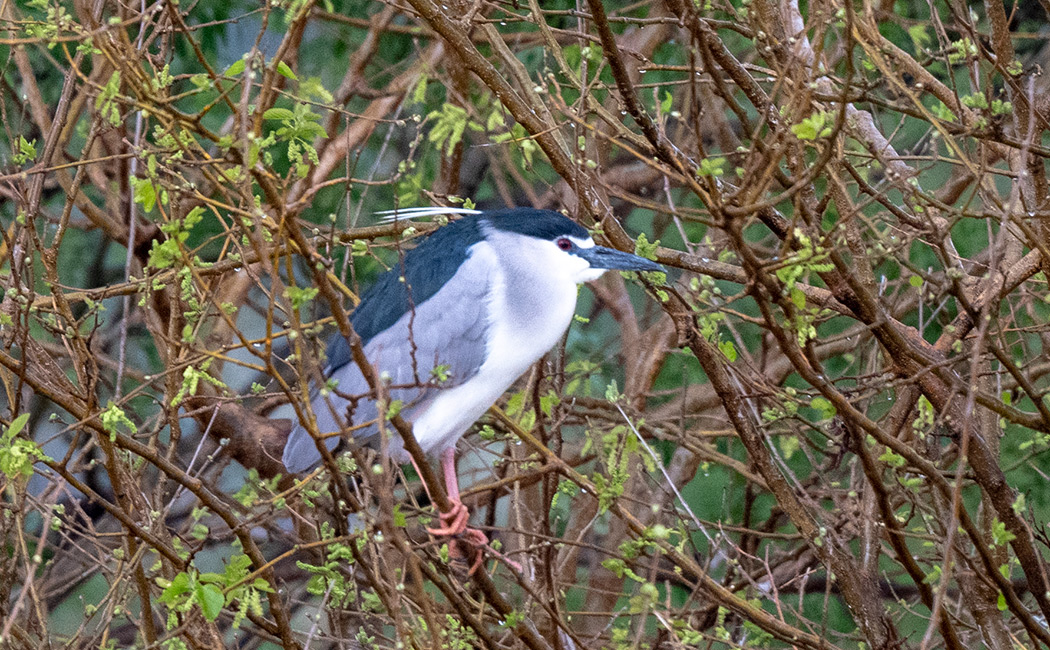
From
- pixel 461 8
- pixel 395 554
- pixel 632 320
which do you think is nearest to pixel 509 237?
pixel 461 8

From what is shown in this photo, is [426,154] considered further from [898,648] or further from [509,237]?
[898,648]

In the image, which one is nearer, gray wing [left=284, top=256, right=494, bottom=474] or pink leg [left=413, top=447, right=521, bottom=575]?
pink leg [left=413, top=447, right=521, bottom=575]

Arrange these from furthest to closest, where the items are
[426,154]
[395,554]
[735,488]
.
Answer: [426,154]
[735,488]
[395,554]

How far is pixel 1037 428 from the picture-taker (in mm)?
2062

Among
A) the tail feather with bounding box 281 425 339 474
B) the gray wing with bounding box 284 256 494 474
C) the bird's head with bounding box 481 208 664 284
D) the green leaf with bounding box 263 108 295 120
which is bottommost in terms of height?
the tail feather with bounding box 281 425 339 474

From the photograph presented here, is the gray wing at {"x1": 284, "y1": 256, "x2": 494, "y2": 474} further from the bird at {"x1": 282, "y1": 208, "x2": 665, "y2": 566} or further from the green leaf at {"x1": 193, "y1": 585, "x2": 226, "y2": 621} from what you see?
the green leaf at {"x1": 193, "y1": 585, "x2": 226, "y2": 621}

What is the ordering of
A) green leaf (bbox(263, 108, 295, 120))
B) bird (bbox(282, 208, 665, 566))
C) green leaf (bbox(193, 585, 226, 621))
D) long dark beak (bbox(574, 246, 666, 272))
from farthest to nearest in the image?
bird (bbox(282, 208, 665, 566)) → long dark beak (bbox(574, 246, 666, 272)) → green leaf (bbox(263, 108, 295, 120)) → green leaf (bbox(193, 585, 226, 621))

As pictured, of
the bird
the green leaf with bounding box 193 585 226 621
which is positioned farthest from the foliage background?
the bird

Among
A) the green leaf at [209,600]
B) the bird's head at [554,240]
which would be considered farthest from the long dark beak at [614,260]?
the green leaf at [209,600]

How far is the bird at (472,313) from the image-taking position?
2.49 m

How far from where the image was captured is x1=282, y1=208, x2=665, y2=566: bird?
2.49 meters

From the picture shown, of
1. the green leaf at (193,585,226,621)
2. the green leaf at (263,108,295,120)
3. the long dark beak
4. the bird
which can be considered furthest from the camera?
the bird

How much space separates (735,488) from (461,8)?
7.00 ft

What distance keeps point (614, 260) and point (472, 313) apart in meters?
0.34
